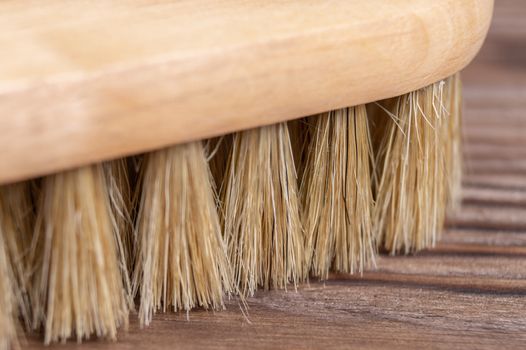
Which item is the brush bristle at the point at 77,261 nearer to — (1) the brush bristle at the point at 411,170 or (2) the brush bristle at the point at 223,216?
(2) the brush bristle at the point at 223,216

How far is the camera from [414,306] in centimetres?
73

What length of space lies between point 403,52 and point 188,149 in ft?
0.59

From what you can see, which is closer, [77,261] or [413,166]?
[77,261]

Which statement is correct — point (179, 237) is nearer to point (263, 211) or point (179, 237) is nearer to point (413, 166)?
point (263, 211)

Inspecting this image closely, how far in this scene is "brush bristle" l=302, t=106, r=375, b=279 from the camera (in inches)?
28.3

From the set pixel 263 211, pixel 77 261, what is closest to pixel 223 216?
pixel 263 211

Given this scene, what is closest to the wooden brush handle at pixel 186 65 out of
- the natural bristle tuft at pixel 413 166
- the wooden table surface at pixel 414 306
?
the natural bristle tuft at pixel 413 166

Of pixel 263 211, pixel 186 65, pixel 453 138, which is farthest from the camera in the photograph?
pixel 453 138

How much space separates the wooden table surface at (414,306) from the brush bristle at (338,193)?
2 centimetres

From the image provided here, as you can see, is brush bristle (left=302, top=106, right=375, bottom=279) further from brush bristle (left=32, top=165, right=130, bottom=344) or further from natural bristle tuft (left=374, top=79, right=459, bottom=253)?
brush bristle (left=32, top=165, right=130, bottom=344)

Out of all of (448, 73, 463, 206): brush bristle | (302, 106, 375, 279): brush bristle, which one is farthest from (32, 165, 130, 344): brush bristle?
(448, 73, 463, 206): brush bristle

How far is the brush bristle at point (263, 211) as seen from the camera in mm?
694

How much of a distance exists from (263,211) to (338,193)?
6 centimetres

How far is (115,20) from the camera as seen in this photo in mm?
641
